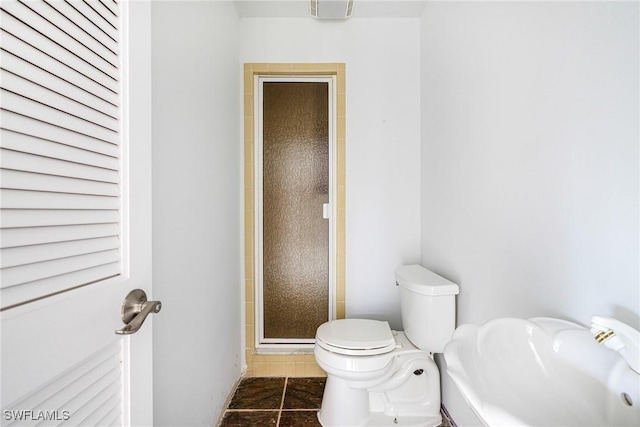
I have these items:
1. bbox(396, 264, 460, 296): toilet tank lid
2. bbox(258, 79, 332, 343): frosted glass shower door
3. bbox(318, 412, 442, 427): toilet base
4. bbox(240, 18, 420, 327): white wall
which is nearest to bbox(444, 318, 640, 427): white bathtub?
Answer: bbox(396, 264, 460, 296): toilet tank lid

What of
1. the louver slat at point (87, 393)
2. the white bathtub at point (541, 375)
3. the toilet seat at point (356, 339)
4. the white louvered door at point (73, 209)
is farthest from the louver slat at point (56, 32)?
the toilet seat at point (356, 339)

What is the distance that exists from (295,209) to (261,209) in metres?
0.25

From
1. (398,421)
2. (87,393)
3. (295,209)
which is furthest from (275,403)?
(87,393)

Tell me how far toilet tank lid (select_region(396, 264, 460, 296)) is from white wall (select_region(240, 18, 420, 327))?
1.09ft

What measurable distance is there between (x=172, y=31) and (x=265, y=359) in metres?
1.94

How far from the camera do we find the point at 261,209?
1946 mm

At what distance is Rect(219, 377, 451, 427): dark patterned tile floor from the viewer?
1467mm

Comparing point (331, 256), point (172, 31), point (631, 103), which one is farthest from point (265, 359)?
point (631, 103)

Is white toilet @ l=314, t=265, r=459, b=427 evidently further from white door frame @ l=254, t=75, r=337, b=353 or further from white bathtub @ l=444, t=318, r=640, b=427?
white bathtub @ l=444, t=318, r=640, b=427

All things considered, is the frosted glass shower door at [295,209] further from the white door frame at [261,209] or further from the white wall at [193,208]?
the white wall at [193,208]

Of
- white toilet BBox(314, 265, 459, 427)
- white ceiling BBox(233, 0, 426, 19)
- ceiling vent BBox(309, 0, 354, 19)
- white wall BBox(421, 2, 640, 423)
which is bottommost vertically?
white toilet BBox(314, 265, 459, 427)

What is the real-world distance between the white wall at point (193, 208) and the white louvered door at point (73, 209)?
1.09 feet

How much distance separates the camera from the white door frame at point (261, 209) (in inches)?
75.5

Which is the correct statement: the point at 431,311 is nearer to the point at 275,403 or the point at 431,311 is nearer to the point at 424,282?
the point at 424,282
